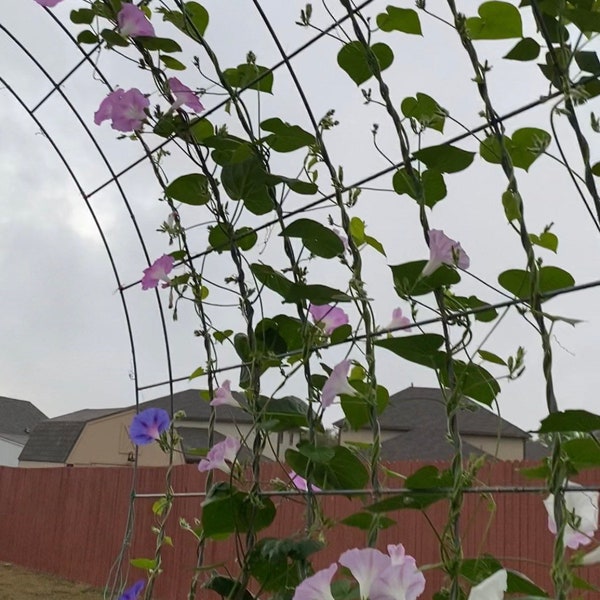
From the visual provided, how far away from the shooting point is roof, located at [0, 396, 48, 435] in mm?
30906

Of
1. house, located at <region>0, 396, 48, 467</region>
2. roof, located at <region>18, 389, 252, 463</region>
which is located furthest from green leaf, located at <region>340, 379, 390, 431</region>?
house, located at <region>0, 396, 48, 467</region>

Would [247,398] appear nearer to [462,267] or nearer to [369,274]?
[369,274]

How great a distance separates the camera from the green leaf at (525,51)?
857 mm

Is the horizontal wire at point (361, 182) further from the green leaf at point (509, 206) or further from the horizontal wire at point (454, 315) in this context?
the horizontal wire at point (454, 315)

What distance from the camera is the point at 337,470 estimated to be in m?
1.03

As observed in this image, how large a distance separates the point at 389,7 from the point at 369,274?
36 cm

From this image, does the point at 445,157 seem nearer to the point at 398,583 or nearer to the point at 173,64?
the point at 398,583

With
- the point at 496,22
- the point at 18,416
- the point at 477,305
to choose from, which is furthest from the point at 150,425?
the point at 18,416

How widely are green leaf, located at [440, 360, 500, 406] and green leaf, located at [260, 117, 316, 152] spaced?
1.56 ft

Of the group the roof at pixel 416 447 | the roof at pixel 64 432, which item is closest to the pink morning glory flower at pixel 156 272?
the roof at pixel 416 447

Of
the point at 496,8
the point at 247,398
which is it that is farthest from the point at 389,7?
the point at 247,398

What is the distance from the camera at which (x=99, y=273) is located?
443 cm

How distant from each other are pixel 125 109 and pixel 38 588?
8.63 m

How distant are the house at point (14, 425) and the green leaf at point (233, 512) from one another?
30211 mm
